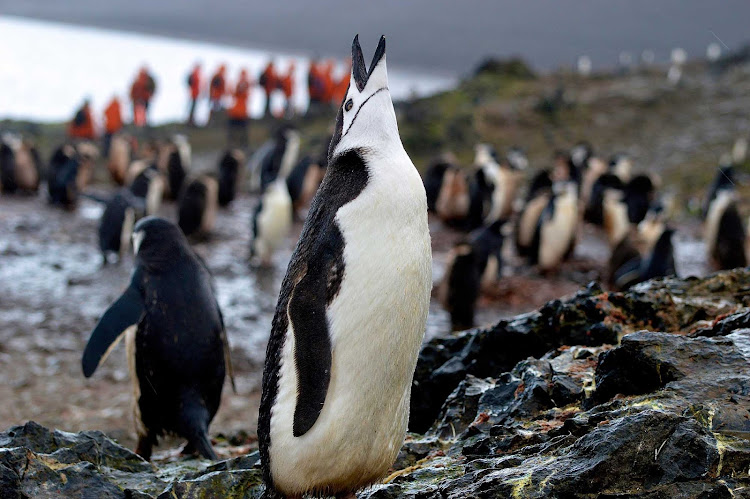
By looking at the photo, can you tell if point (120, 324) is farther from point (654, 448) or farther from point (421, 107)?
point (421, 107)

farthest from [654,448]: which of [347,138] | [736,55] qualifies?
[736,55]

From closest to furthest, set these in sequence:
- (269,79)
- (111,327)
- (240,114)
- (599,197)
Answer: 1. (111,327)
2. (599,197)
3. (240,114)
4. (269,79)

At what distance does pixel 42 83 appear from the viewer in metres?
44.5

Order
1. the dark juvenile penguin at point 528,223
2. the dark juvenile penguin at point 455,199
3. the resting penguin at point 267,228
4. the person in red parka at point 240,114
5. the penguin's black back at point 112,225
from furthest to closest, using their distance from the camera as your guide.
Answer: the person in red parka at point 240,114, the dark juvenile penguin at point 455,199, the dark juvenile penguin at point 528,223, the resting penguin at point 267,228, the penguin's black back at point 112,225

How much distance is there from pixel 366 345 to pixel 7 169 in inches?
588

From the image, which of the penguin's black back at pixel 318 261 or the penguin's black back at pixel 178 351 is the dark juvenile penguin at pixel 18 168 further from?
the penguin's black back at pixel 318 261

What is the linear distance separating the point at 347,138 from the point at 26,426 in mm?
1900

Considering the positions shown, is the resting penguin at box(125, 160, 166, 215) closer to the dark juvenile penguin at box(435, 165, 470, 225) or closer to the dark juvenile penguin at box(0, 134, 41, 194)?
the dark juvenile penguin at box(0, 134, 41, 194)

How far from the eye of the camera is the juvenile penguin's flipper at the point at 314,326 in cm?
271

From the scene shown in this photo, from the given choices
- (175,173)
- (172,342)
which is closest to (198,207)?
(175,173)

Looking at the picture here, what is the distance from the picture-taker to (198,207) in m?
12.8

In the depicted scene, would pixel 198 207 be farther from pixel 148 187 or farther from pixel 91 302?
pixel 91 302

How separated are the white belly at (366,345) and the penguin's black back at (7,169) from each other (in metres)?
14.5

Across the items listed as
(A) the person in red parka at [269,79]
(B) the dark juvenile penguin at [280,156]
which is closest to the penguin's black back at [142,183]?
(B) the dark juvenile penguin at [280,156]
